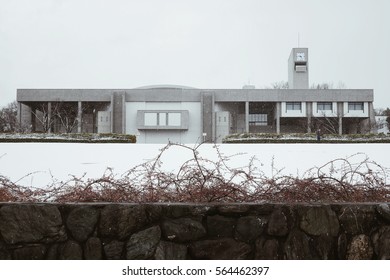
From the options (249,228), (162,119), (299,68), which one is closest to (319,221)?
(249,228)

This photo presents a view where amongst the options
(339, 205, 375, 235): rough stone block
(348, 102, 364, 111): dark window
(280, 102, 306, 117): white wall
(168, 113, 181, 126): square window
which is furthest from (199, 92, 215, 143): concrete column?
(339, 205, 375, 235): rough stone block

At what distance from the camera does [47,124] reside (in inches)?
1797

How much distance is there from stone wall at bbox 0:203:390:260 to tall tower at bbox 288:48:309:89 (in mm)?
46612

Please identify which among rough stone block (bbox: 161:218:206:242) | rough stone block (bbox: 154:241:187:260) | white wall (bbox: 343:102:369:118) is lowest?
rough stone block (bbox: 154:241:187:260)

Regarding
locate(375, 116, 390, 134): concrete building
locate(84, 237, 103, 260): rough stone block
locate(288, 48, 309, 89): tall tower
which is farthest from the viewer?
locate(288, 48, 309, 89): tall tower

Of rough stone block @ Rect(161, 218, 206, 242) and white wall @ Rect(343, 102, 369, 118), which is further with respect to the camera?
white wall @ Rect(343, 102, 369, 118)

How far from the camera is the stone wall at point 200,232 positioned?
11.2ft

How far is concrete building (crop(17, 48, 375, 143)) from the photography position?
4491cm

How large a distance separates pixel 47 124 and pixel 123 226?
148 ft

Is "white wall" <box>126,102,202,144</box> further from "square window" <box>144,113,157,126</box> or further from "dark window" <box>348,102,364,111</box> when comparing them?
"dark window" <box>348,102,364,111</box>

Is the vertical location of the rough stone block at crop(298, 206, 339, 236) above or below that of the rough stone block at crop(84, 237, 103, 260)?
above

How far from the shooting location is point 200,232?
3.43 metres

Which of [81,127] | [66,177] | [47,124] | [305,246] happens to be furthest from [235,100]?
[305,246]
